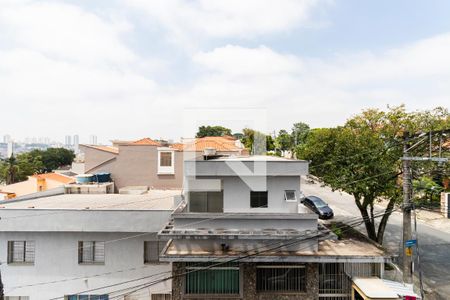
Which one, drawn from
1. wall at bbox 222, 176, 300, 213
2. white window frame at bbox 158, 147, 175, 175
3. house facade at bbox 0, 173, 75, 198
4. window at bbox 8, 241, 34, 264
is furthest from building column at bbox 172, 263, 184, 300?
house facade at bbox 0, 173, 75, 198

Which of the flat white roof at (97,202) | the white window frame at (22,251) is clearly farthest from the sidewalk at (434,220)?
the white window frame at (22,251)

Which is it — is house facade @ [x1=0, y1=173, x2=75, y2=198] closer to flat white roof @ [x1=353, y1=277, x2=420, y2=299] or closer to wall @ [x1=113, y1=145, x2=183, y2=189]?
wall @ [x1=113, y1=145, x2=183, y2=189]

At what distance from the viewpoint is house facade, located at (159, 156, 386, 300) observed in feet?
31.4

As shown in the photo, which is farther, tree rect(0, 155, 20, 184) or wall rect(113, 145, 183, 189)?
tree rect(0, 155, 20, 184)

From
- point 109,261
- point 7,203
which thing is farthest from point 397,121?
point 7,203

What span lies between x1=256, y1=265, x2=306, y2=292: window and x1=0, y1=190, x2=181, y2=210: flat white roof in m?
5.02

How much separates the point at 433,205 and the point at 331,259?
77.0 ft

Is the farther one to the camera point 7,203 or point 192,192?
point 7,203

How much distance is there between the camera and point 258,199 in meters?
10.8

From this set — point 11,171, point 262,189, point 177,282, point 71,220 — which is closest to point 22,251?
point 71,220

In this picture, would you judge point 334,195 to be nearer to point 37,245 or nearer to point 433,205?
point 433,205

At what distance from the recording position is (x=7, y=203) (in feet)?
46.1

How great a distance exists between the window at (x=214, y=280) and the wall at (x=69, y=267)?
86.6 inches

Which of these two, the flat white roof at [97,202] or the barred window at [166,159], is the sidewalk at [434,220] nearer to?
the flat white roof at [97,202]
